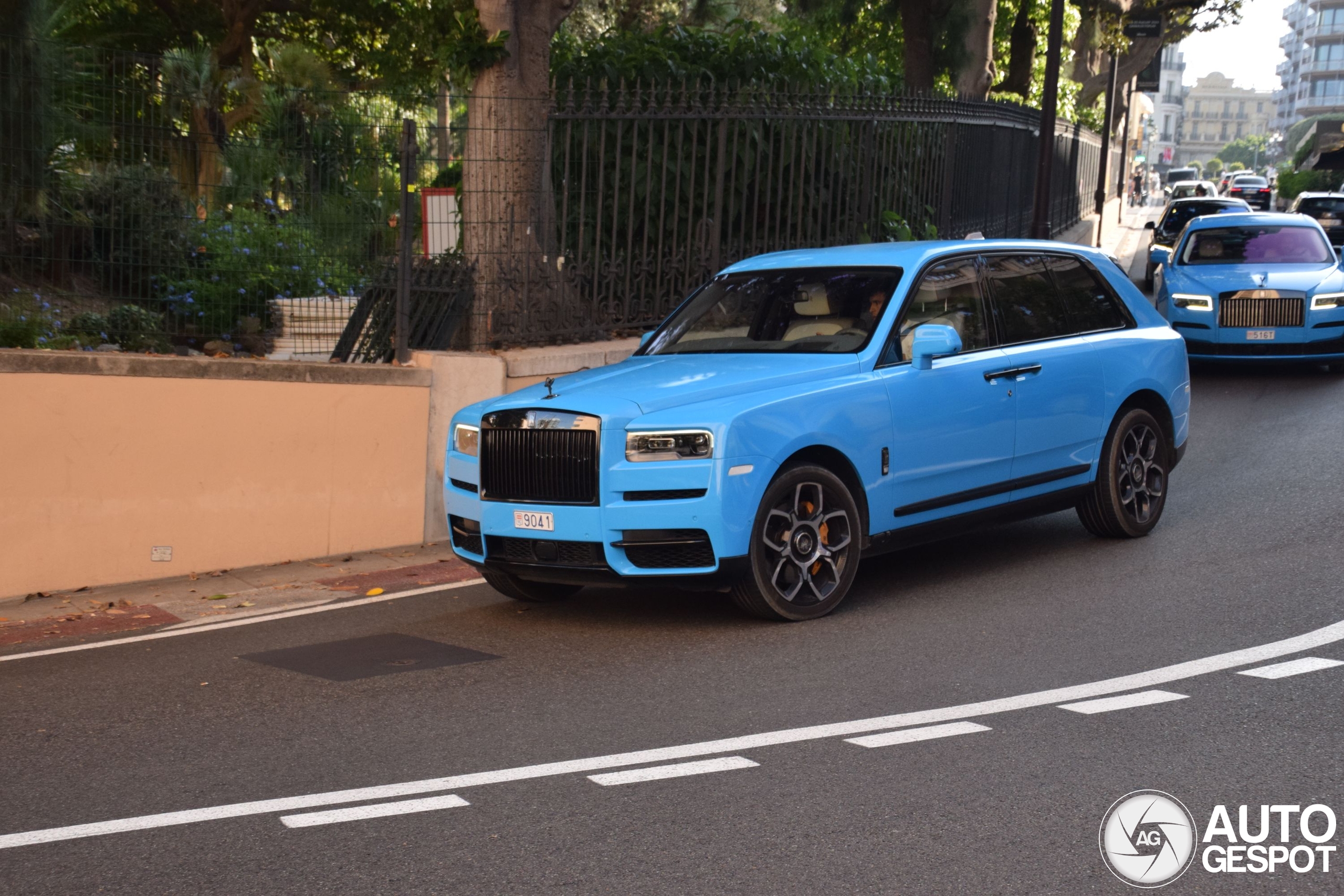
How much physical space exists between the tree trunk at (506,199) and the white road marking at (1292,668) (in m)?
5.92

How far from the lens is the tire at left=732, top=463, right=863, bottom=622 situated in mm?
7062

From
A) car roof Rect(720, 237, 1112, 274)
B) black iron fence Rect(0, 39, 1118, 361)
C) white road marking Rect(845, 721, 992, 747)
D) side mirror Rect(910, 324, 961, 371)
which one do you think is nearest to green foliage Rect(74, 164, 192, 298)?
black iron fence Rect(0, 39, 1118, 361)

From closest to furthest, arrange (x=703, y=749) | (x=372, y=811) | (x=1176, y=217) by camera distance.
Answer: (x=372, y=811), (x=703, y=749), (x=1176, y=217)

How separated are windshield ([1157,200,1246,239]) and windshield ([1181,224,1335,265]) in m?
11.2

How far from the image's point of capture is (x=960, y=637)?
22.9 ft

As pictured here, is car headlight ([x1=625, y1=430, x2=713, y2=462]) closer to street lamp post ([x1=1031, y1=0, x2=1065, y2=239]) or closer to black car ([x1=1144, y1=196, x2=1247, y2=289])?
street lamp post ([x1=1031, y1=0, x2=1065, y2=239])

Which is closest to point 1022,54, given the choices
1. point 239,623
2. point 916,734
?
point 239,623

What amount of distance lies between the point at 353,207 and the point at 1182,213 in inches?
946

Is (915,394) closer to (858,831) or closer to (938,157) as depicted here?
(858,831)

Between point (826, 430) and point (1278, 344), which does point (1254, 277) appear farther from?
point (826, 430)

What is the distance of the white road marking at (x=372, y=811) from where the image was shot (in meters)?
4.83

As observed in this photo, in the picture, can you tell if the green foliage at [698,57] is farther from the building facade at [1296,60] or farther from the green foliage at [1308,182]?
the building facade at [1296,60]

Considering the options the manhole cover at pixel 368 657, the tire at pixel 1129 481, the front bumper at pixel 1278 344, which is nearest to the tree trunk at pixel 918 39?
the front bumper at pixel 1278 344

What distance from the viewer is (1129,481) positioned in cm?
902
